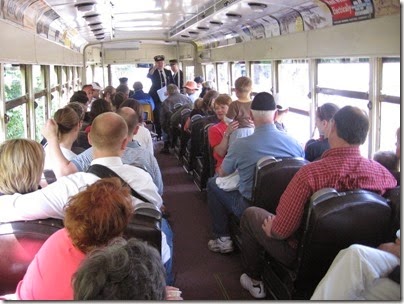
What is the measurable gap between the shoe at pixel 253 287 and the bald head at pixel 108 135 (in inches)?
52.5

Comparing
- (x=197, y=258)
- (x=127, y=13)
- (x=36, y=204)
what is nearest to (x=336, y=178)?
(x=36, y=204)

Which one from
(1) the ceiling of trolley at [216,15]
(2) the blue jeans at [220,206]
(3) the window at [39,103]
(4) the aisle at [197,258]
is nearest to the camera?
(4) the aisle at [197,258]

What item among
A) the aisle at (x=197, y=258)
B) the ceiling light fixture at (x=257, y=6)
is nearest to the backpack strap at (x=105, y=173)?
the aisle at (x=197, y=258)

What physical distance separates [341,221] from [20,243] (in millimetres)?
1448

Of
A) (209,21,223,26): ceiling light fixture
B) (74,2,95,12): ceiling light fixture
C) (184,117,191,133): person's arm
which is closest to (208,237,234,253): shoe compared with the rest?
(184,117,191,133): person's arm

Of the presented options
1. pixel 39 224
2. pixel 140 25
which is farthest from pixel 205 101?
pixel 39 224

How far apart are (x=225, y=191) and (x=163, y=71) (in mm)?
6251

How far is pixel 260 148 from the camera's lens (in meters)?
3.56

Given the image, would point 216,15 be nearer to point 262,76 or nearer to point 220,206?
point 262,76

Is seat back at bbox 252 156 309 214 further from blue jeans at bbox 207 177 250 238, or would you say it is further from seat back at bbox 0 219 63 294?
seat back at bbox 0 219 63 294

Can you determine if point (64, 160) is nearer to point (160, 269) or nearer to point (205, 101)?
point (160, 269)

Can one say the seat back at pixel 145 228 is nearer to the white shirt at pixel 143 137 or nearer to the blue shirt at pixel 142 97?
the white shirt at pixel 143 137

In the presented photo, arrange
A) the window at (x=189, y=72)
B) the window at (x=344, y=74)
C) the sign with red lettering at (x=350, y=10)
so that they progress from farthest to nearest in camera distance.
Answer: the window at (x=189, y=72), the window at (x=344, y=74), the sign with red lettering at (x=350, y=10)

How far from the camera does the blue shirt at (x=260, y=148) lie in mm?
3564
